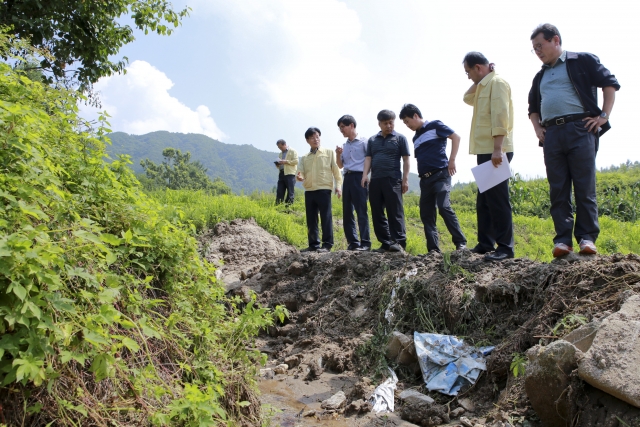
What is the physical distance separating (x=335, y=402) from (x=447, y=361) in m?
0.89

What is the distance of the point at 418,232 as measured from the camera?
1015cm

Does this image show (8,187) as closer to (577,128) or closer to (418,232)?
(577,128)

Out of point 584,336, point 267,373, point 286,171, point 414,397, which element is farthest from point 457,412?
point 286,171

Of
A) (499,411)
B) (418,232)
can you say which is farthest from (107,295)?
(418,232)

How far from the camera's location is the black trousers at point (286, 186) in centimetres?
1097

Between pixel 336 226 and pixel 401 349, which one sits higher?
pixel 336 226

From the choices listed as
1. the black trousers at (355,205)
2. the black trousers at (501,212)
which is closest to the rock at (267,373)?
the black trousers at (501,212)

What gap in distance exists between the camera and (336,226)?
10406 mm

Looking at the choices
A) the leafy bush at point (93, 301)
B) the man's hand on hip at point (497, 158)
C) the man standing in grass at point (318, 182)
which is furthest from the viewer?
the man standing in grass at point (318, 182)

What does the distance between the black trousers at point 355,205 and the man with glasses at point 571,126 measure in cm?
288

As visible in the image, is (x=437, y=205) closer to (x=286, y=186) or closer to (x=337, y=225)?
(x=337, y=225)

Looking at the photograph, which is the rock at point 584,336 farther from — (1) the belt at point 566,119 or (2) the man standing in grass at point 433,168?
(2) the man standing in grass at point 433,168

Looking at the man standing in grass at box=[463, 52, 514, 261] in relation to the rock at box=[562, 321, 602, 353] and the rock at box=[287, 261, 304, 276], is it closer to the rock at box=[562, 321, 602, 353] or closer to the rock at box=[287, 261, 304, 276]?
the rock at box=[562, 321, 602, 353]

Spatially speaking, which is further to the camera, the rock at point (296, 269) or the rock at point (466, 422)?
the rock at point (296, 269)
